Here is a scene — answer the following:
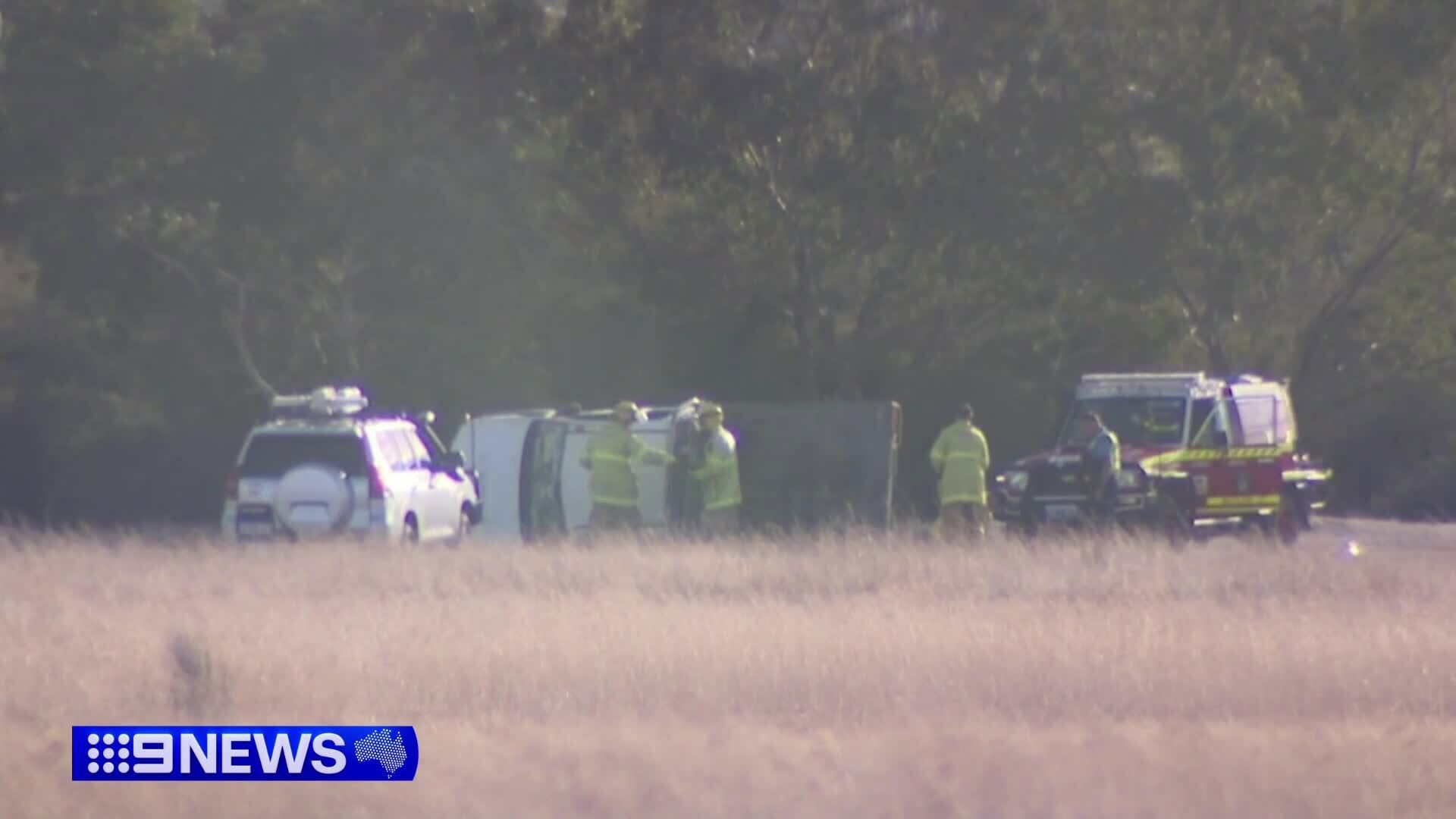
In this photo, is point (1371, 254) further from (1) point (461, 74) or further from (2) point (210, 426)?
(2) point (210, 426)

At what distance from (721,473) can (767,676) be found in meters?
9.21

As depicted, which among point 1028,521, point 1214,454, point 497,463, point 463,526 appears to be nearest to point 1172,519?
point 1214,454

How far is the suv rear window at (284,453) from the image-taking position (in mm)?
20188

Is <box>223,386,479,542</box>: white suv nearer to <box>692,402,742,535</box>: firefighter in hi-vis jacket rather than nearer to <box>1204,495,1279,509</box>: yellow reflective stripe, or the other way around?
<box>692,402,742,535</box>: firefighter in hi-vis jacket

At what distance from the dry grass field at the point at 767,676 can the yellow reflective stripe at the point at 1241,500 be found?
15.0 ft

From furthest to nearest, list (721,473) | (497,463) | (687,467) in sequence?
(497,463) → (687,467) → (721,473)

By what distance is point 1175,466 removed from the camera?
22984 mm

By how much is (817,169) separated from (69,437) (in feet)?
51.0

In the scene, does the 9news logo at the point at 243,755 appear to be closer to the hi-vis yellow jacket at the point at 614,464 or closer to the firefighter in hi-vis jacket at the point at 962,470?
the hi-vis yellow jacket at the point at 614,464

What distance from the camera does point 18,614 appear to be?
1425cm

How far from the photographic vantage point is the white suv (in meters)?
19.6

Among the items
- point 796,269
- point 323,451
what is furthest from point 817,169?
point 323,451

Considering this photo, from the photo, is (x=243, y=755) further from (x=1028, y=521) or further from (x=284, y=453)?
(x=1028, y=521)

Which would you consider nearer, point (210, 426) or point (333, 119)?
point (333, 119)
